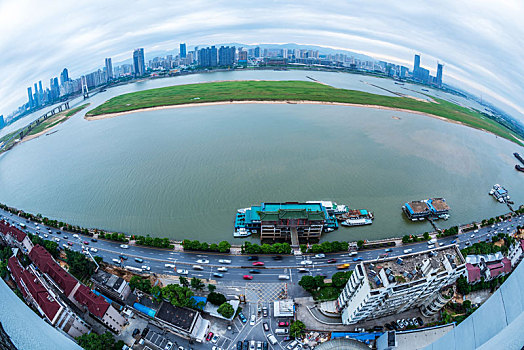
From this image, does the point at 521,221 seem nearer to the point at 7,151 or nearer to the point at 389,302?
the point at 389,302

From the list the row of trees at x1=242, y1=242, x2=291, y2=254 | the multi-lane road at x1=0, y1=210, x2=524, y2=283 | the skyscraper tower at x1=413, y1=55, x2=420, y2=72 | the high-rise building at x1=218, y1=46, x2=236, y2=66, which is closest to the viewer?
the multi-lane road at x1=0, y1=210, x2=524, y2=283

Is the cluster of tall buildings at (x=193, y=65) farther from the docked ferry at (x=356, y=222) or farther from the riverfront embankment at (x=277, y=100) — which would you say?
the docked ferry at (x=356, y=222)

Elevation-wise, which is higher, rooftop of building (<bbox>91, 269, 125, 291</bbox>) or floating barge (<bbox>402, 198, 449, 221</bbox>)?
floating barge (<bbox>402, 198, 449, 221</bbox>)

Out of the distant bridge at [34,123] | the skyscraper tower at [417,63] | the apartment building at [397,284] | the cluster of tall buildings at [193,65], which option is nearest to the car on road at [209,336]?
the apartment building at [397,284]

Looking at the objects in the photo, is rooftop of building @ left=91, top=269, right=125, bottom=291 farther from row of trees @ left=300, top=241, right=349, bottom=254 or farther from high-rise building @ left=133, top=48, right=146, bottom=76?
high-rise building @ left=133, top=48, right=146, bottom=76

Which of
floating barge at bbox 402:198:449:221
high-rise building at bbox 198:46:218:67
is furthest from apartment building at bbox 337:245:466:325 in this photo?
high-rise building at bbox 198:46:218:67

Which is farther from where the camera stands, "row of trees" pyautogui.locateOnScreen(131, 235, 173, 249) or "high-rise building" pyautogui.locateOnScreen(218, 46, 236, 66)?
"high-rise building" pyautogui.locateOnScreen(218, 46, 236, 66)
